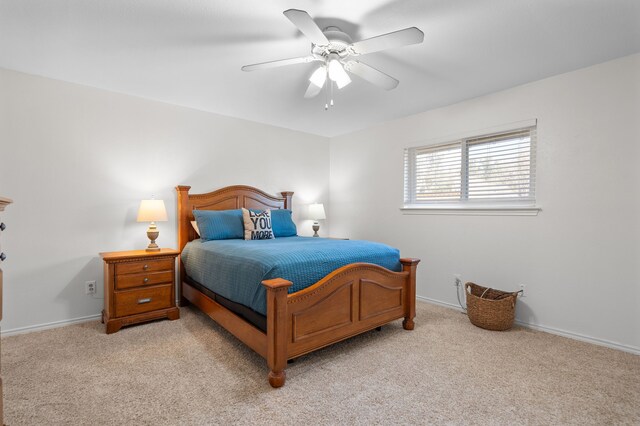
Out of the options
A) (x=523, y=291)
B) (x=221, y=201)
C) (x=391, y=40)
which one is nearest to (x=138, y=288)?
(x=221, y=201)

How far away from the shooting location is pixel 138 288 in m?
2.79

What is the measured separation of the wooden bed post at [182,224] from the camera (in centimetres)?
342

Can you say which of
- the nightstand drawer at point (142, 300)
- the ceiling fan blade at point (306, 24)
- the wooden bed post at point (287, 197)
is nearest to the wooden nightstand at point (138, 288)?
the nightstand drawer at point (142, 300)

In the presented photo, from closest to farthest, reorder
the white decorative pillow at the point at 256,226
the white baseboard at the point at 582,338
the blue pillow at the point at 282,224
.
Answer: the white baseboard at the point at 582,338 → the white decorative pillow at the point at 256,226 → the blue pillow at the point at 282,224

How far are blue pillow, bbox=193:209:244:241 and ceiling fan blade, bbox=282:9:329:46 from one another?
2.10 m

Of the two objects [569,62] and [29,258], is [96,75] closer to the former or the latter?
[29,258]

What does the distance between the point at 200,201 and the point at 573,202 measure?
363 cm

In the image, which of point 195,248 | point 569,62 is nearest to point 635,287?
point 569,62

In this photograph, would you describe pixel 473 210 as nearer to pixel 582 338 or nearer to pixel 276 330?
pixel 582 338

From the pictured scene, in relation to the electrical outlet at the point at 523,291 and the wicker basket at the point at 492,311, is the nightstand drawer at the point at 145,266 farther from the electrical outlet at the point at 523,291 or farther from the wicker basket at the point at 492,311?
the electrical outlet at the point at 523,291

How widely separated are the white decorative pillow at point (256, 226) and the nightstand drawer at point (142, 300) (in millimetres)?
907

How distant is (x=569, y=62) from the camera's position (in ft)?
8.02

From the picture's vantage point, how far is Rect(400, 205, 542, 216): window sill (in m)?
2.85

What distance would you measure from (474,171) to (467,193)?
0.24 meters
